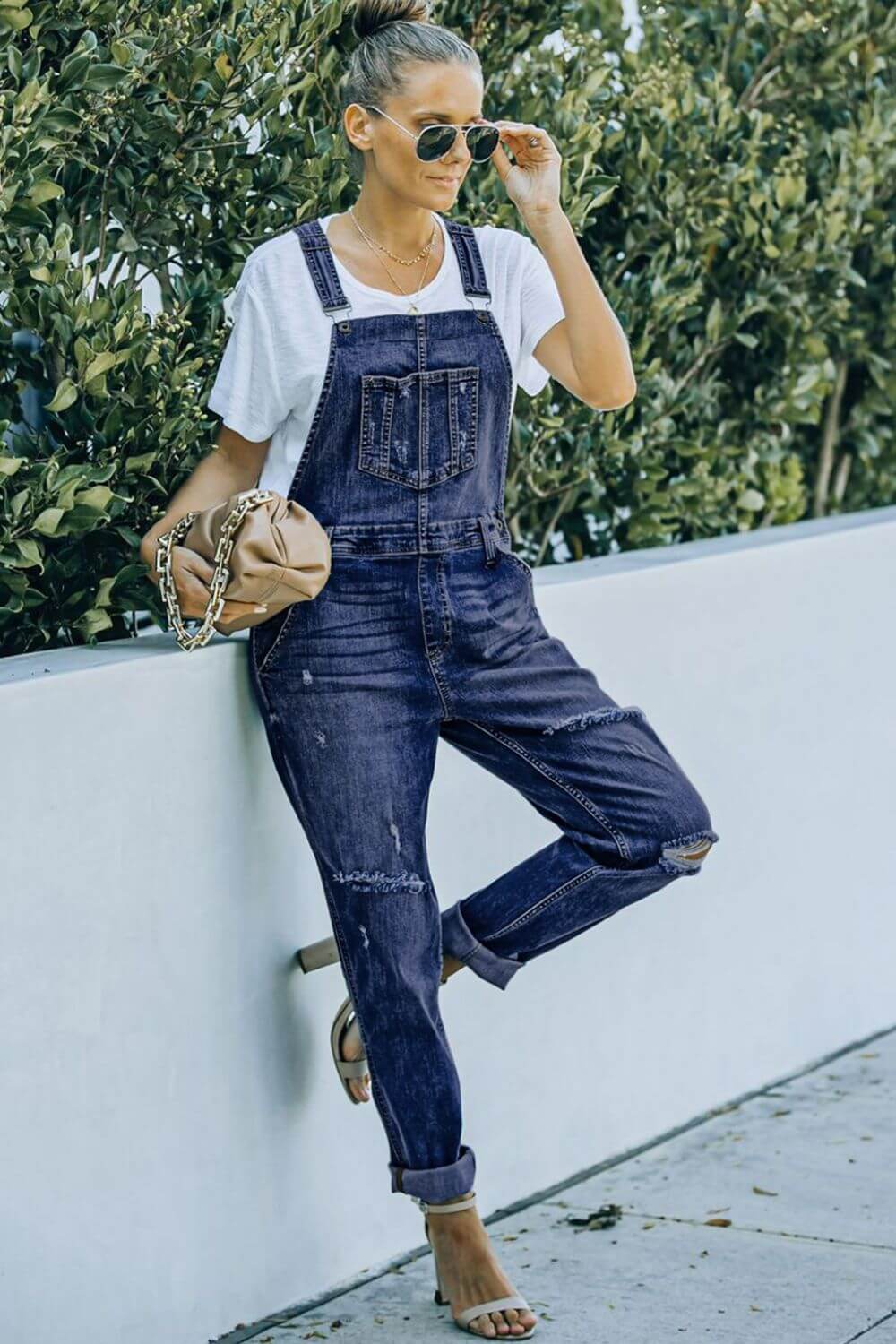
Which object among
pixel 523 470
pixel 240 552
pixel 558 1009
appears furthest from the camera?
pixel 523 470

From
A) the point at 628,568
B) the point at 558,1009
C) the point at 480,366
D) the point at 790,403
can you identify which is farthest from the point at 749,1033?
the point at 480,366

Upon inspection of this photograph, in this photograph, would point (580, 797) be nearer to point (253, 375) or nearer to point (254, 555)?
point (254, 555)

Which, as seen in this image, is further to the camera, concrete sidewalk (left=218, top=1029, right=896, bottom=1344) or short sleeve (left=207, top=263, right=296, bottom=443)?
concrete sidewalk (left=218, top=1029, right=896, bottom=1344)

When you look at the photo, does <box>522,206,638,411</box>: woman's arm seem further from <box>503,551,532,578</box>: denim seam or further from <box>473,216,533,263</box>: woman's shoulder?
<box>503,551,532,578</box>: denim seam

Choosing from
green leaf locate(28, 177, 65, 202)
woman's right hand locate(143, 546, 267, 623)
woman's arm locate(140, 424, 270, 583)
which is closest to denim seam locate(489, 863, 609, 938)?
woman's right hand locate(143, 546, 267, 623)

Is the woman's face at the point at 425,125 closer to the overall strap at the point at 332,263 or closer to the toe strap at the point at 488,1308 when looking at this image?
the overall strap at the point at 332,263

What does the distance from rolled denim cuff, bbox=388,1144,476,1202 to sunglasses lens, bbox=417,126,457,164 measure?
1.63 m

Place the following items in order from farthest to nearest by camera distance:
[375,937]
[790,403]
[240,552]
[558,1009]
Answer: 1. [790,403]
2. [558,1009]
3. [375,937]
4. [240,552]

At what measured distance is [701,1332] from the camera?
3.53 m

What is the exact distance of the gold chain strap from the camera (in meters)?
3.26

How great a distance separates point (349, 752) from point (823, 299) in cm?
259

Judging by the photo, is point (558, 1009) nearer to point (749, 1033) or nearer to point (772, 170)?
point (749, 1033)

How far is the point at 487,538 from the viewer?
3.50 m

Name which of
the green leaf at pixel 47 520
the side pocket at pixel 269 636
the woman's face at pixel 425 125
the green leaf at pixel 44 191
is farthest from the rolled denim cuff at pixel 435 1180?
the green leaf at pixel 44 191
